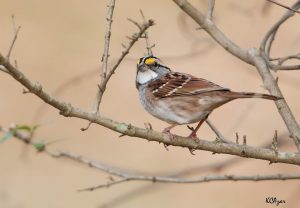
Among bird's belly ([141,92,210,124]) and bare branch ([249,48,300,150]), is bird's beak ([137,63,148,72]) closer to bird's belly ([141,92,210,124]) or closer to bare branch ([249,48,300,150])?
bird's belly ([141,92,210,124])

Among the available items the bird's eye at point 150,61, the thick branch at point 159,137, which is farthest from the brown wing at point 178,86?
the thick branch at point 159,137

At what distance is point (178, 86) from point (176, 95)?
0.08 meters

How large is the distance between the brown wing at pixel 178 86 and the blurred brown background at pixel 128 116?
46.8 inches

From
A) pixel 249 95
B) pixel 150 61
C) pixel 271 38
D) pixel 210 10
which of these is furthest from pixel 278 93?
pixel 150 61

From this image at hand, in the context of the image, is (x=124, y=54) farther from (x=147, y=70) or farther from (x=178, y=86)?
(x=147, y=70)

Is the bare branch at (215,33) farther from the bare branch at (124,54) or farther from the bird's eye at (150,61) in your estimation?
the bird's eye at (150,61)

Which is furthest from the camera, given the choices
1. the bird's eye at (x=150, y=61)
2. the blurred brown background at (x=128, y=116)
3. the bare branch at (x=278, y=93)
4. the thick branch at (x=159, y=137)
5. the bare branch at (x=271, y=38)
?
the blurred brown background at (x=128, y=116)

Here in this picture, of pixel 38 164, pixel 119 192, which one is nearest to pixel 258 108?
pixel 119 192

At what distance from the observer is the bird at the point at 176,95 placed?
3.93 meters

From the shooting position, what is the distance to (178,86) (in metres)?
4.26

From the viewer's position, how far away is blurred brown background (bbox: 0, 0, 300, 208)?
21.7 ft

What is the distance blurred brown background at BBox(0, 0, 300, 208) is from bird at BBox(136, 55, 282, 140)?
1117mm

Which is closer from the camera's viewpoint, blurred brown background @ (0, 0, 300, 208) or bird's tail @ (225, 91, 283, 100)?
bird's tail @ (225, 91, 283, 100)

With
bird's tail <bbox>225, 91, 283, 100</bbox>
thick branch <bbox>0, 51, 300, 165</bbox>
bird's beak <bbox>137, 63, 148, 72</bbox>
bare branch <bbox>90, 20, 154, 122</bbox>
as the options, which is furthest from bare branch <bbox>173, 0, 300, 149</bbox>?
bird's beak <bbox>137, 63, 148, 72</bbox>
